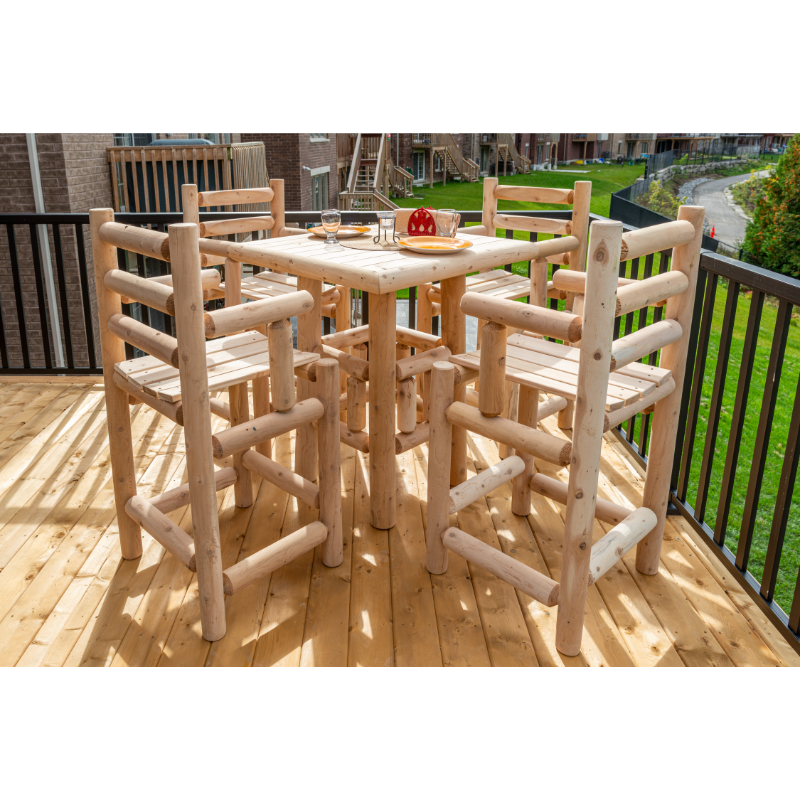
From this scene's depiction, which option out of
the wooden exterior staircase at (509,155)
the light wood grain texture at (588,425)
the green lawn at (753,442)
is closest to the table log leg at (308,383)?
the light wood grain texture at (588,425)

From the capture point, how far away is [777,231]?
1098cm

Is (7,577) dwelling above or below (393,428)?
below

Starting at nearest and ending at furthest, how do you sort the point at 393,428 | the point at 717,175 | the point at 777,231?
the point at 393,428 → the point at 777,231 → the point at 717,175

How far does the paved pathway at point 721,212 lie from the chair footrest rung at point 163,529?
1782 cm

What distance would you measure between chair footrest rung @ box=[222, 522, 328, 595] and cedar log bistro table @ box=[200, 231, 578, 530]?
375mm

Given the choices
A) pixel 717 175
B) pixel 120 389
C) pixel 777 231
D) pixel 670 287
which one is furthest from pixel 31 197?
pixel 717 175

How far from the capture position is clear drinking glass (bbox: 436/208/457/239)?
8.76 ft

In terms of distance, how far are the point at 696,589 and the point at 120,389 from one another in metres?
1.94

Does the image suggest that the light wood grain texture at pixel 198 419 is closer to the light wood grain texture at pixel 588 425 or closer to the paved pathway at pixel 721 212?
the light wood grain texture at pixel 588 425

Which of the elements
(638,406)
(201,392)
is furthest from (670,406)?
(201,392)

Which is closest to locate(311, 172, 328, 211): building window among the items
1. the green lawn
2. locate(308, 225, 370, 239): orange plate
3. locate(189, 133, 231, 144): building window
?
locate(189, 133, 231, 144): building window

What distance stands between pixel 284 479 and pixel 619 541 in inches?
43.2

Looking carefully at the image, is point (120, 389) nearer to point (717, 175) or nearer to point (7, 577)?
point (7, 577)

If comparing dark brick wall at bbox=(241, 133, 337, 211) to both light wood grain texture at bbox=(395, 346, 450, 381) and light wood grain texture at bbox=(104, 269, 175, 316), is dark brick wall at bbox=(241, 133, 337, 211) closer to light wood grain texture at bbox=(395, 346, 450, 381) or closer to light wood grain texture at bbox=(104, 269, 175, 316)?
light wood grain texture at bbox=(395, 346, 450, 381)
